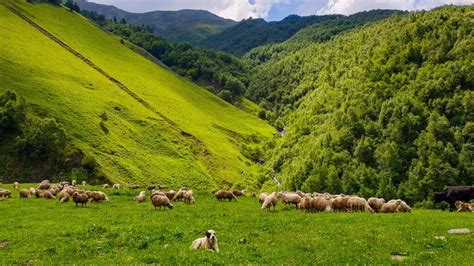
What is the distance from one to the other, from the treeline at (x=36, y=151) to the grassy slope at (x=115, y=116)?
5.01 meters

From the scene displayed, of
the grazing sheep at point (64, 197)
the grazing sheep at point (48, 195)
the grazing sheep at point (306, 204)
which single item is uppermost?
the grazing sheep at point (306, 204)

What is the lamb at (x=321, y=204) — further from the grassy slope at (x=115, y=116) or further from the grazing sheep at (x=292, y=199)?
the grassy slope at (x=115, y=116)

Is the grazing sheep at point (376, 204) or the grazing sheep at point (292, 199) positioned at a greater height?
the grazing sheep at point (376, 204)

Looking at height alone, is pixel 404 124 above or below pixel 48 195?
above

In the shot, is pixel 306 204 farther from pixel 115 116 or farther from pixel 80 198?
pixel 115 116

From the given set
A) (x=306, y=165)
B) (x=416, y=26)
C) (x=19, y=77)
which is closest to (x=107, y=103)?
(x=19, y=77)

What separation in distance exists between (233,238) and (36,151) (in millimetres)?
86445

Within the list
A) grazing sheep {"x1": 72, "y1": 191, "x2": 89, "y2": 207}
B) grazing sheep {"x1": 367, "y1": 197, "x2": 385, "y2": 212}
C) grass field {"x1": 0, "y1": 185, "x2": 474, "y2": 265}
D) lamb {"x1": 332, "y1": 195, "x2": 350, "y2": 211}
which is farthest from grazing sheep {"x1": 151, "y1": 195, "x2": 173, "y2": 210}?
grazing sheep {"x1": 367, "y1": 197, "x2": 385, "y2": 212}

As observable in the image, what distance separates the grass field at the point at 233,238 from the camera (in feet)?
69.6

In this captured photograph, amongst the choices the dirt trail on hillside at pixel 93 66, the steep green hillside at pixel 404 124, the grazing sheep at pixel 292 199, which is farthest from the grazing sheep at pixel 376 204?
the dirt trail on hillside at pixel 93 66

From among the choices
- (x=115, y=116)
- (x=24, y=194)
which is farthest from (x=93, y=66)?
(x=24, y=194)

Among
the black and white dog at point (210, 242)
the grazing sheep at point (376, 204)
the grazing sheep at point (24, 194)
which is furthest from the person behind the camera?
the grazing sheep at point (24, 194)

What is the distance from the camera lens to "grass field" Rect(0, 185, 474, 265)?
21203 mm

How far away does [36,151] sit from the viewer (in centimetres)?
9994
